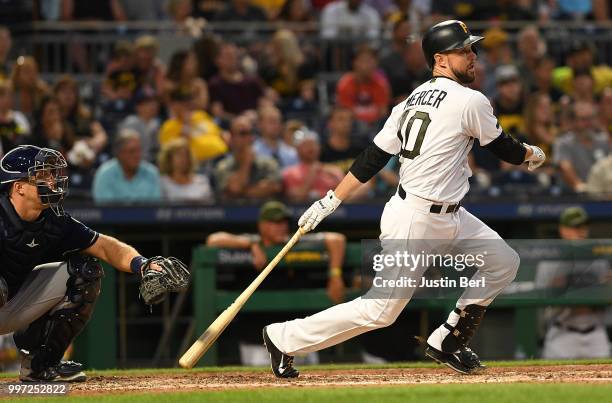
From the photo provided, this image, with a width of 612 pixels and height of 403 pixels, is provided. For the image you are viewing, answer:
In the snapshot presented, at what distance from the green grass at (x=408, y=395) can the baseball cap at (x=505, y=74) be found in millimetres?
6945

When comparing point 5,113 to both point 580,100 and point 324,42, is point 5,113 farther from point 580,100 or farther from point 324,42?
point 580,100

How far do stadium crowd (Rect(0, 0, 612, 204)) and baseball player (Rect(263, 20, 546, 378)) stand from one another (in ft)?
13.4

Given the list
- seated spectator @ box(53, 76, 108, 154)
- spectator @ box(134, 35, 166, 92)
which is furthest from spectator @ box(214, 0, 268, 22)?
seated spectator @ box(53, 76, 108, 154)

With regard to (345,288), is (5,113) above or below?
above

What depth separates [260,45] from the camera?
1421cm

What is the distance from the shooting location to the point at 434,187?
6.94 metres

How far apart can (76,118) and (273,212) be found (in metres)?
2.93

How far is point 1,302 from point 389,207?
207 cm

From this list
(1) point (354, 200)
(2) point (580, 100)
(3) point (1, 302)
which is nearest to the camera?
(3) point (1, 302)

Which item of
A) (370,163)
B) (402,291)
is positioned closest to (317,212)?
(370,163)

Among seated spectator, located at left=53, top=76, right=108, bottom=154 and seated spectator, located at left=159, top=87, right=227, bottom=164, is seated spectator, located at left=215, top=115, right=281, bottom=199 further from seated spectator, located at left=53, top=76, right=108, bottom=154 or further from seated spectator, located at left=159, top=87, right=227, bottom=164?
seated spectator, located at left=53, top=76, right=108, bottom=154

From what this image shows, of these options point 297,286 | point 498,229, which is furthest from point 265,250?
point 498,229

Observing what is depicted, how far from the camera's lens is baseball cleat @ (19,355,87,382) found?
24.0 ft

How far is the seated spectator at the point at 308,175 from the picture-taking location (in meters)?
11.7
